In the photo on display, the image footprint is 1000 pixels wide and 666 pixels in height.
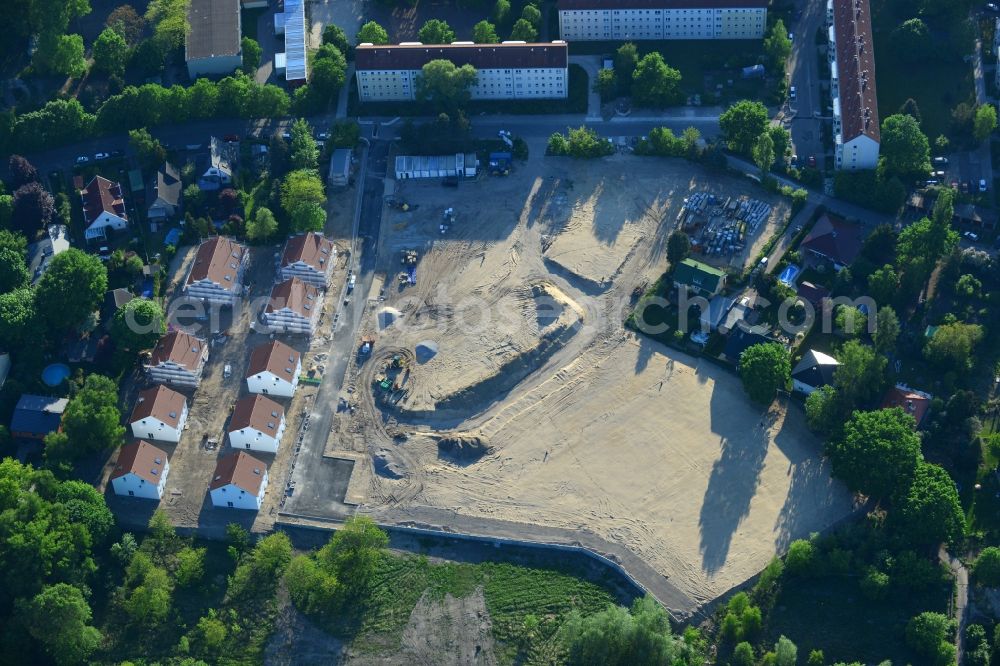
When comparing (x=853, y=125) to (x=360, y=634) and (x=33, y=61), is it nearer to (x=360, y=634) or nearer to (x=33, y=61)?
(x=360, y=634)

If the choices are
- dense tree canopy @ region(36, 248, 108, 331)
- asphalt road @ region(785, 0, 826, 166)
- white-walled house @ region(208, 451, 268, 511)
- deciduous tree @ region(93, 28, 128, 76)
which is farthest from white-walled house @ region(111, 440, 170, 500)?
asphalt road @ region(785, 0, 826, 166)

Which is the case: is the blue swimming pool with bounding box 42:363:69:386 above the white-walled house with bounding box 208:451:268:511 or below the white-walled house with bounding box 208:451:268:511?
above

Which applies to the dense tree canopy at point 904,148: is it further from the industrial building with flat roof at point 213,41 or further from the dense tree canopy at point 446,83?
the industrial building with flat roof at point 213,41

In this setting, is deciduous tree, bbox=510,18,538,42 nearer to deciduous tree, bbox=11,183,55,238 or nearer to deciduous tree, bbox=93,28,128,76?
deciduous tree, bbox=93,28,128,76

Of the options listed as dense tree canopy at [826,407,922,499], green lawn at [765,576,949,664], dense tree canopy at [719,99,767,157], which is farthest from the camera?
dense tree canopy at [719,99,767,157]

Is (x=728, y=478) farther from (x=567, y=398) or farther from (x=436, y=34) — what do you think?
(x=436, y=34)

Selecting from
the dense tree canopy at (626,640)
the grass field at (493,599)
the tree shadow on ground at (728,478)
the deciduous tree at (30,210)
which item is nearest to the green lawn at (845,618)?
the tree shadow on ground at (728,478)

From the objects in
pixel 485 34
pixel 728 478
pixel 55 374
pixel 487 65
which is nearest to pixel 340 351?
pixel 55 374
